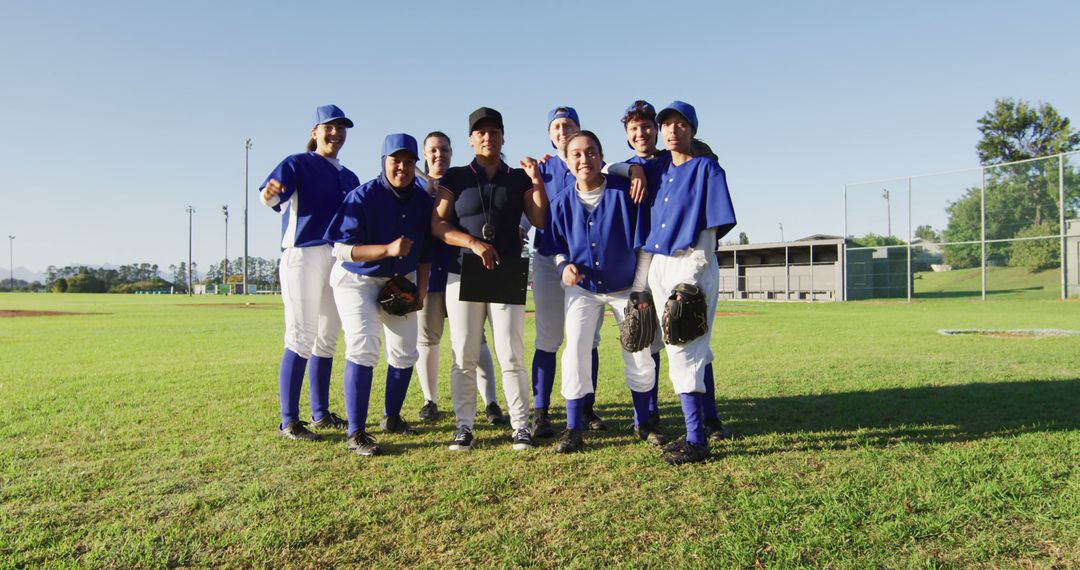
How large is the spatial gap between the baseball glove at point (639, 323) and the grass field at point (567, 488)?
67cm

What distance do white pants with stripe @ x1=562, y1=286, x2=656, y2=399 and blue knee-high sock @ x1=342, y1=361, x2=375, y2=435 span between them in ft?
4.21

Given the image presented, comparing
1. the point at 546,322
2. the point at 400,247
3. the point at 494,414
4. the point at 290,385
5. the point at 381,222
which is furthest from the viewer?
the point at 494,414

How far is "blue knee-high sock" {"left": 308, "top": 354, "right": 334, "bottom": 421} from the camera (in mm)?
4629

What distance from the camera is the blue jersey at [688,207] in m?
3.72

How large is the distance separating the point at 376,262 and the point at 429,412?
146cm

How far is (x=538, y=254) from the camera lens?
176 inches

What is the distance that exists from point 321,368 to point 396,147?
172cm

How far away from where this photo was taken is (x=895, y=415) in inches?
187

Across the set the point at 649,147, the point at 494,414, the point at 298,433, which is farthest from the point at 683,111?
the point at 298,433

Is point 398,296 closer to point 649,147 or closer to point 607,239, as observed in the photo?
point 607,239

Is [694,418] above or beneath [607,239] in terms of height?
beneath

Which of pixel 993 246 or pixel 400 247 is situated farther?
pixel 993 246

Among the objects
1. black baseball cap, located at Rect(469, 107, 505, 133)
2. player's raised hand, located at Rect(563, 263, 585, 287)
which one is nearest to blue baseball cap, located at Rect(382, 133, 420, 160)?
black baseball cap, located at Rect(469, 107, 505, 133)

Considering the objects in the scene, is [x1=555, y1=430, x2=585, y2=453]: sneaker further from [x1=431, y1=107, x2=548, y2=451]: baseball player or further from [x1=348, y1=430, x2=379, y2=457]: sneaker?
[x1=348, y1=430, x2=379, y2=457]: sneaker
